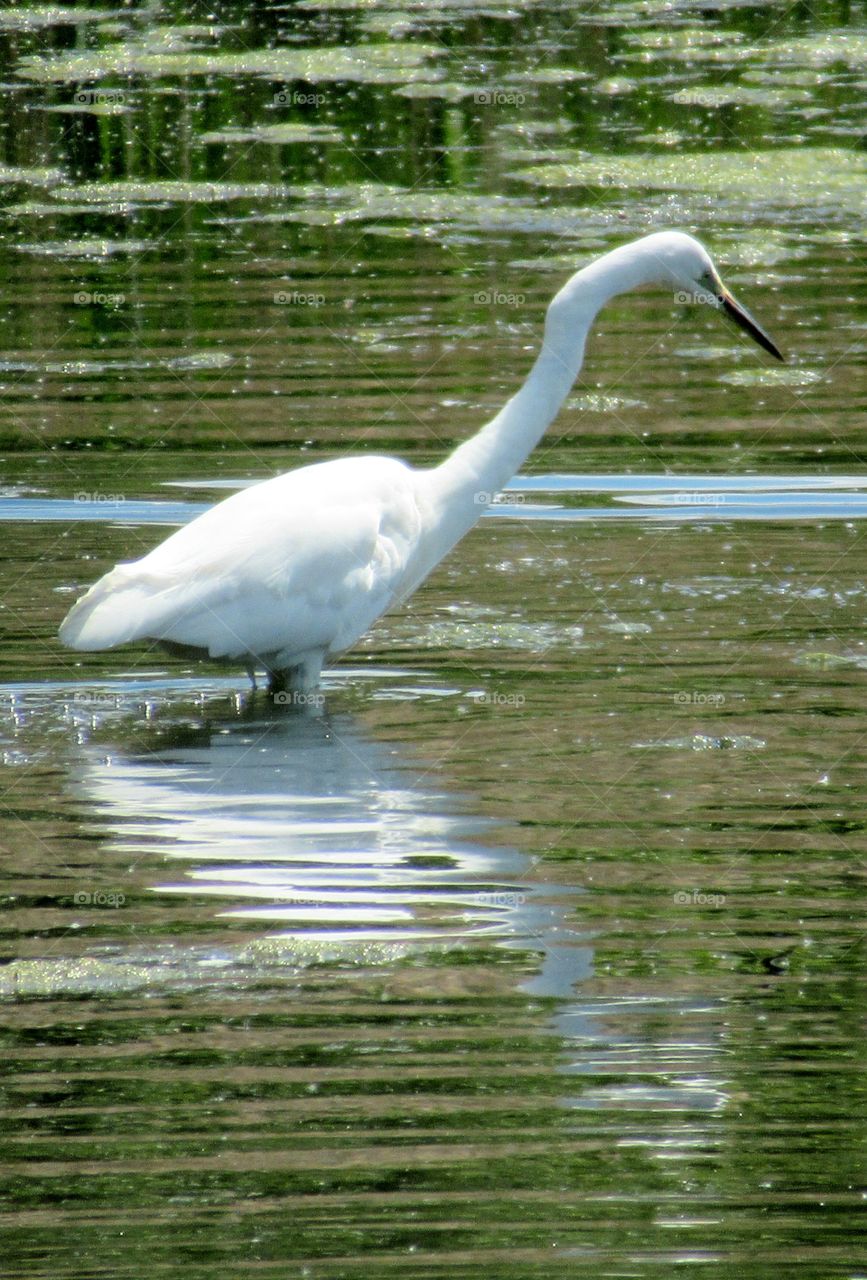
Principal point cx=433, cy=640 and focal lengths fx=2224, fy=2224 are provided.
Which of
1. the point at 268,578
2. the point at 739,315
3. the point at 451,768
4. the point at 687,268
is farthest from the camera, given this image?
the point at 739,315

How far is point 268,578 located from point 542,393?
1047 mm

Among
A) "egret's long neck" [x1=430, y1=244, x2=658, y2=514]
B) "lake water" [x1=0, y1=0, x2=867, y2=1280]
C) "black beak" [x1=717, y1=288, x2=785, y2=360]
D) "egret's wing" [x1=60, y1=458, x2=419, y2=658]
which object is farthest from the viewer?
"black beak" [x1=717, y1=288, x2=785, y2=360]

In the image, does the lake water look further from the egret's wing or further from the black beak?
the black beak

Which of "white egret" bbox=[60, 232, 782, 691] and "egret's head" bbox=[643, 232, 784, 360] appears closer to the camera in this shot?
"white egret" bbox=[60, 232, 782, 691]

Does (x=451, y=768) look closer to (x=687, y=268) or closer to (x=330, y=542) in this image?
(x=330, y=542)

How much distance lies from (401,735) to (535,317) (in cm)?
505

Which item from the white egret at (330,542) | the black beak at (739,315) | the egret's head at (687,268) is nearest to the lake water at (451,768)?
the white egret at (330,542)

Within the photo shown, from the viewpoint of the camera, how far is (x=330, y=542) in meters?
6.50

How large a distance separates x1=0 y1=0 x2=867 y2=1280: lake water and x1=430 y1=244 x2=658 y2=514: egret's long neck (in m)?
0.52

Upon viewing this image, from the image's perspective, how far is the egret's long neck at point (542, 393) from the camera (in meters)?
6.62

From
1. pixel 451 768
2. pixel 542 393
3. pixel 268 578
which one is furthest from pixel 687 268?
pixel 451 768

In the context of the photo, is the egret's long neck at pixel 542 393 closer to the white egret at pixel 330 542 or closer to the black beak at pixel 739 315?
the white egret at pixel 330 542

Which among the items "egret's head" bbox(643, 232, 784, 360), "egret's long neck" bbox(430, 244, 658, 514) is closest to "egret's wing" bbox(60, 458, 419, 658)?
"egret's long neck" bbox(430, 244, 658, 514)

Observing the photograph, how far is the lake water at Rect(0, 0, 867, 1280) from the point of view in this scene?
368 cm
